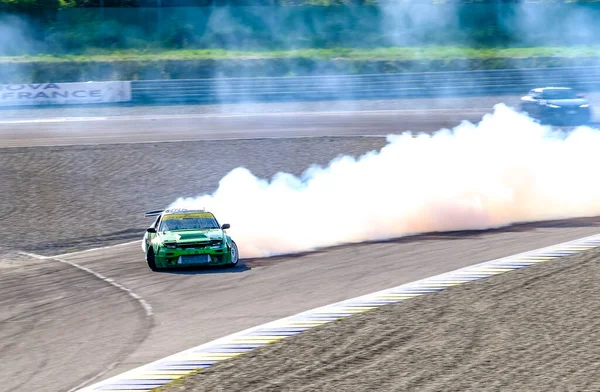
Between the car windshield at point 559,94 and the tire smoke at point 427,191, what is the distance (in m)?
8.75

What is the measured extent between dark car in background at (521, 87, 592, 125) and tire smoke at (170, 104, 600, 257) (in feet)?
26.7

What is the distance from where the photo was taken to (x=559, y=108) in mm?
27547

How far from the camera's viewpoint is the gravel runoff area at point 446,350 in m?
7.83

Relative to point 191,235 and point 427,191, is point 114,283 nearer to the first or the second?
point 191,235

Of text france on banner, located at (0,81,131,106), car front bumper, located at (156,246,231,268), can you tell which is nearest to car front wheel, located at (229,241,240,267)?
car front bumper, located at (156,246,231,268)

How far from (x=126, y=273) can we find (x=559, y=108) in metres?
18.2

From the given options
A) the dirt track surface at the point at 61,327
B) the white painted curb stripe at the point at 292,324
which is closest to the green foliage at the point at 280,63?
the white painted curb stripe at the point at 292,324

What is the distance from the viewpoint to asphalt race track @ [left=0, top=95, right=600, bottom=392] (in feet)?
30.7

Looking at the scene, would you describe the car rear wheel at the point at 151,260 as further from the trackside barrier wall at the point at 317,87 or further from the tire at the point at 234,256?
the trackside barrier wall at the point at 317,87

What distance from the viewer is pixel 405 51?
37594mm

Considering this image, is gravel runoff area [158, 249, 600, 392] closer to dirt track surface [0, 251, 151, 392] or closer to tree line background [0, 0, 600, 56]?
dirt track surface [0, 251, 151, 392]

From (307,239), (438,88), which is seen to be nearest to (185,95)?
(438,88)

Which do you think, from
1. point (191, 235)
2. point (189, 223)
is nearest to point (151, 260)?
point (191, 235)

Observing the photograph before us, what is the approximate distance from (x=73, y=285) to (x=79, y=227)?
5.11m
